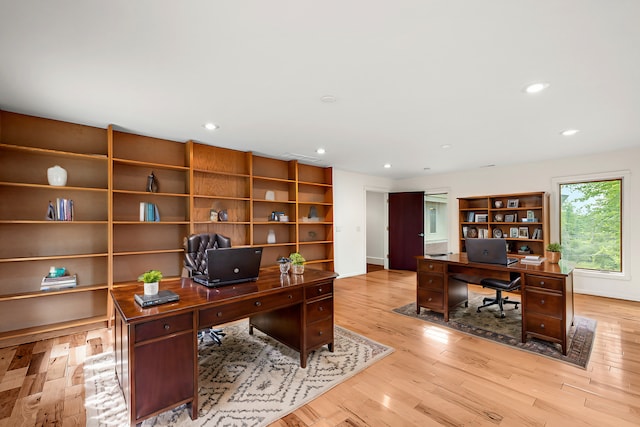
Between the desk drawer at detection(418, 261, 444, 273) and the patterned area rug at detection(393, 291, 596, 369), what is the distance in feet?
2.03

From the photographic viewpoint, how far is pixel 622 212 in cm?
448

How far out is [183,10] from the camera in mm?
1484

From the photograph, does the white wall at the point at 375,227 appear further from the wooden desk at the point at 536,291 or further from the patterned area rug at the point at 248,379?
the patterned area rug at the point at 248,379

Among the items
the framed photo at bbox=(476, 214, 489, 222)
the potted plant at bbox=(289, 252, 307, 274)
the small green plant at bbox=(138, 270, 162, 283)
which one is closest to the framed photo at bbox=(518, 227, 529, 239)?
the framed photo at bbox=(476, 214, 489, 222)

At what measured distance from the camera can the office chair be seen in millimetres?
2976

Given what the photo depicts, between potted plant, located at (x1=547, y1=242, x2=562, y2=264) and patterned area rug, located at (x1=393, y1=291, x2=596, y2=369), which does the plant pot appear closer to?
potted plant, located at (x1=547, y1=242, x2=562, y2=264)

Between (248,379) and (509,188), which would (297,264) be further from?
(509,188)

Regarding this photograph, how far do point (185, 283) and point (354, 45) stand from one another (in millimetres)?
2198

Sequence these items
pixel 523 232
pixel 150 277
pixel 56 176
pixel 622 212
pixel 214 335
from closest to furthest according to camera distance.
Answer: pixel 150 277 < pixel 214 335 < pixel 56 176 < pixel 622 212 < pixel 523 232

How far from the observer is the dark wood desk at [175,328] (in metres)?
1.59

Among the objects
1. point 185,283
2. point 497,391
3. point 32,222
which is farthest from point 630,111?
point 32,222

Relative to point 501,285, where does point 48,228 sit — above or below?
above

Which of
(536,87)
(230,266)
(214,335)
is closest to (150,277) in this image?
(230,266)

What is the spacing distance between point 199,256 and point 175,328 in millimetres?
1470
